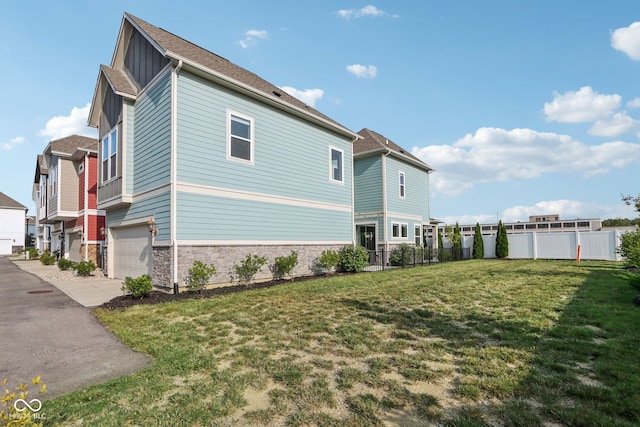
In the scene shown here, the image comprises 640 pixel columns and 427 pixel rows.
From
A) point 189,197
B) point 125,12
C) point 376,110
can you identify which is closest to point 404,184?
point 376,110

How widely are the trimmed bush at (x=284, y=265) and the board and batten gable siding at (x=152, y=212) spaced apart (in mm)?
4039

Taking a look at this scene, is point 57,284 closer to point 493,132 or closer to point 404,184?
point 404,184

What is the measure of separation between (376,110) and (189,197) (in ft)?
33.2

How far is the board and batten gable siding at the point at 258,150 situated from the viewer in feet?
32.2

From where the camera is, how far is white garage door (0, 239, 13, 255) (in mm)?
43781

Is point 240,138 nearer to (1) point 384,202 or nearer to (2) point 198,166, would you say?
(2) point 198,166

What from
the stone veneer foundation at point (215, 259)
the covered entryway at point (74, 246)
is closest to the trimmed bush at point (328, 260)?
the stone veneer foundation at point (215, 259)

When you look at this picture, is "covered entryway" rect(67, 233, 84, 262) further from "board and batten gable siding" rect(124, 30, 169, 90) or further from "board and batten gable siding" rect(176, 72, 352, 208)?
"board and batten gable siding" rect(176, 72, 352, 208)

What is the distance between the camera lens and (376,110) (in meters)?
15.7

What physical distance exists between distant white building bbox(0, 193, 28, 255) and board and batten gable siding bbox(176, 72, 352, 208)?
166 ft

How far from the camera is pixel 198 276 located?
365 inches

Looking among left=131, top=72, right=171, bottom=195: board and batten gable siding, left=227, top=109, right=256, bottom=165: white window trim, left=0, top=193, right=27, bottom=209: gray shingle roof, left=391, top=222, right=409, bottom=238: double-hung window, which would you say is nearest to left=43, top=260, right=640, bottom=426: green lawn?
left=131, top=72, right=171, bottom=195: board and batten gable siding

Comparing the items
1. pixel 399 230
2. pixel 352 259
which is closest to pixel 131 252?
pixel 352 259

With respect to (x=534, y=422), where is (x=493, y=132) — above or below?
above
